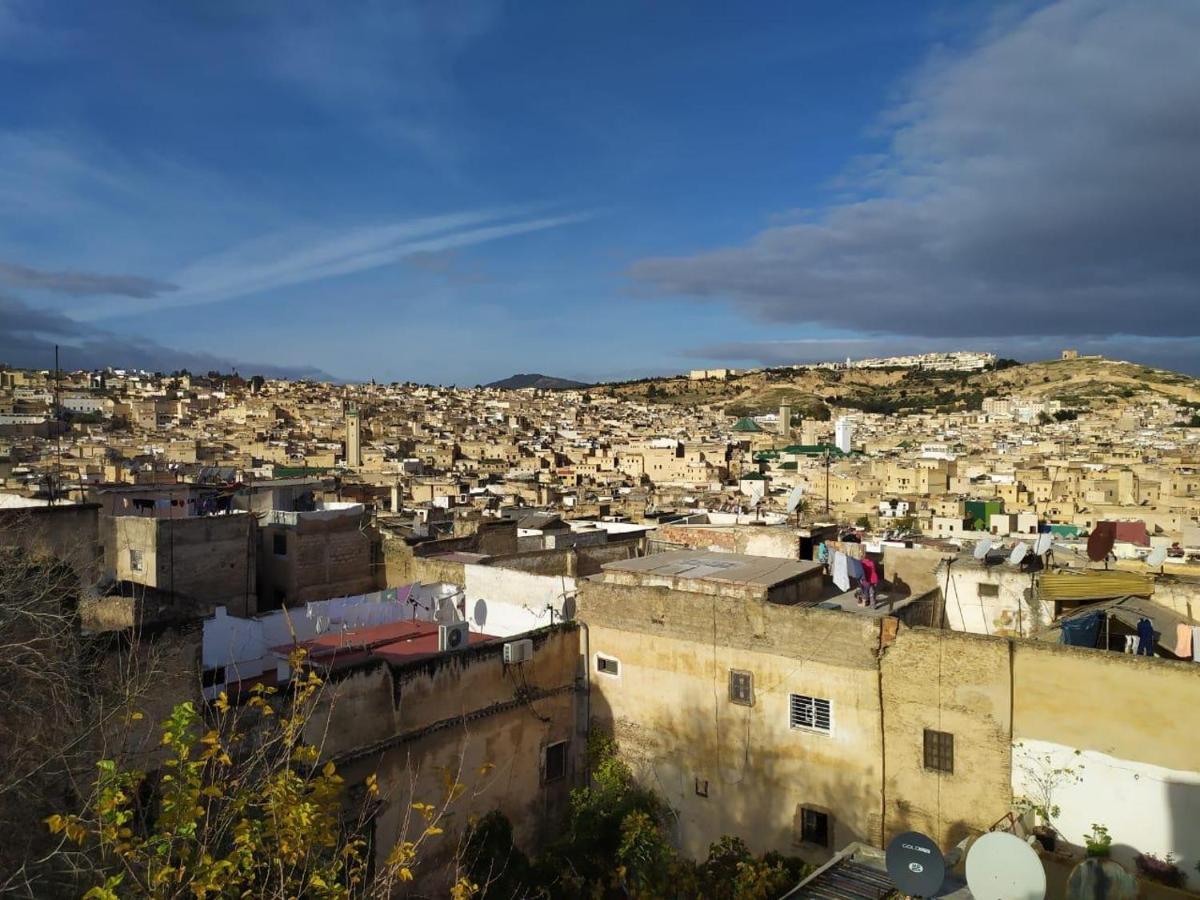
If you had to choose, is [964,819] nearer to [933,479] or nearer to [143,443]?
[933,479]

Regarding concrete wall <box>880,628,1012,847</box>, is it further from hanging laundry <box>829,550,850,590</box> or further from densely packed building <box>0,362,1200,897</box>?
hanging laundry <box>829,550,850,590</box>

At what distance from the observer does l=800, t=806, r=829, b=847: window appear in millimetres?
8398

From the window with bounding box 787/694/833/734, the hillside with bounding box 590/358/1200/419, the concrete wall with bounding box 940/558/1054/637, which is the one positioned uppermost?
the hillside with bounding box 590/358/1200/419

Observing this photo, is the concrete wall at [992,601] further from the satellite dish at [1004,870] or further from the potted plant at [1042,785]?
the satellite dish at [1004,870]

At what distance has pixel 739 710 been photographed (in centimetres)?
898

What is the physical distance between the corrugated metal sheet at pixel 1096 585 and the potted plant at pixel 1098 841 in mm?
2578

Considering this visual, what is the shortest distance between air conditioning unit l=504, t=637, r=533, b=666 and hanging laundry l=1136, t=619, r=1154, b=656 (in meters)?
5.76

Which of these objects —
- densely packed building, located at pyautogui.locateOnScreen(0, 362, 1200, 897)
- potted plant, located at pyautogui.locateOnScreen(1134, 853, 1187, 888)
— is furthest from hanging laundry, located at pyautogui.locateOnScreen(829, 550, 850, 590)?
potted plant, located at pyautogui.locateOnScreen(1134, 853, 1187, 888)

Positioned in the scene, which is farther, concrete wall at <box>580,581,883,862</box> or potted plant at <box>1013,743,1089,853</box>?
concrete wall at <box>580,581,883,862</box>

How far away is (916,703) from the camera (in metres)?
7.90

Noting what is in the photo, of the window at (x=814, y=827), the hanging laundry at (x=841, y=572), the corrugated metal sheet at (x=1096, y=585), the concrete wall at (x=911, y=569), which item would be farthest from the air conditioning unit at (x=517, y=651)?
the corrugated metal sheet at (x=1096, y=585)

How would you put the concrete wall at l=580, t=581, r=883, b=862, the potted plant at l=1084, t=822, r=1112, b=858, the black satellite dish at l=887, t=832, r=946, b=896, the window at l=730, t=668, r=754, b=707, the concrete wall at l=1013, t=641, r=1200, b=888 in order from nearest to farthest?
the black satellite dish at l=887, t=832, r=946, b=896, the concrete wall at l=1013, t=641, r=1200, b=888, the potted plant at l=1084, t=822, r=1112, b=858, the concrete wall at l=580, t=581, r=883, b=862, the window at l=730, t=668, r=754, b=707

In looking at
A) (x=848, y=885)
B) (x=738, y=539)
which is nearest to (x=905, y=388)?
(x=738, y=539)

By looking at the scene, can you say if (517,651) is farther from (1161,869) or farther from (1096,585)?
(1096,585)
